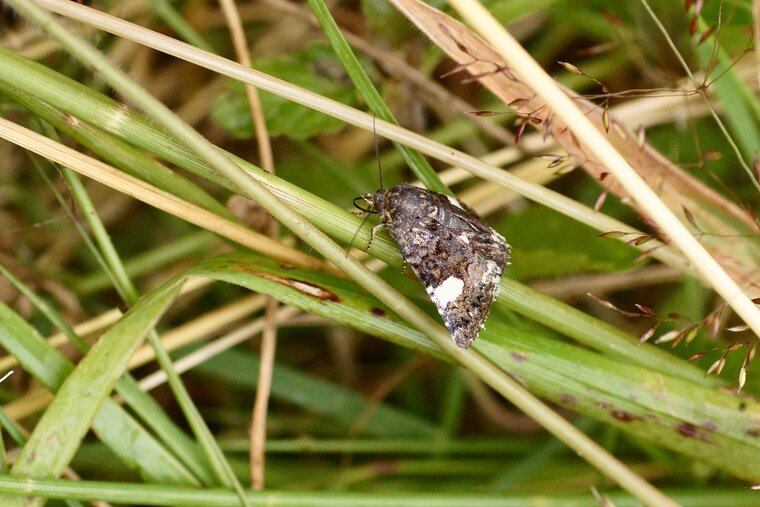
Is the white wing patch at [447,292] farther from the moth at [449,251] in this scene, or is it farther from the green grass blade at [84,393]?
the green grass blade at [84,393]

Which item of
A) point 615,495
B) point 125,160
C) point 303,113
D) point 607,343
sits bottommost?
point 615,495

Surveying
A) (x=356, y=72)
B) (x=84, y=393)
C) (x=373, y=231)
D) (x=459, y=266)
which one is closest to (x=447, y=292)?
(x=459, y=266)

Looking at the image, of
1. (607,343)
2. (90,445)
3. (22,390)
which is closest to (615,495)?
(607,343)

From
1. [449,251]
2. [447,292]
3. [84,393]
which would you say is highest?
[449,251]

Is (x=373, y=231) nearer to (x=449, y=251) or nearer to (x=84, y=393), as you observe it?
(x=449, y=251)

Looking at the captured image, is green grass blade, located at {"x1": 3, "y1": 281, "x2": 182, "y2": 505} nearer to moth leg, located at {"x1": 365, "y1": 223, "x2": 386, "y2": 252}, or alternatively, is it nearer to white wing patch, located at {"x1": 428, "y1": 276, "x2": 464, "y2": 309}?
moth leg, located at {"x1": 365, "y1": 223, "x2": 386, "y2": 252}

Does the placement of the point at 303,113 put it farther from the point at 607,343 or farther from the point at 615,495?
the point at 615,495
